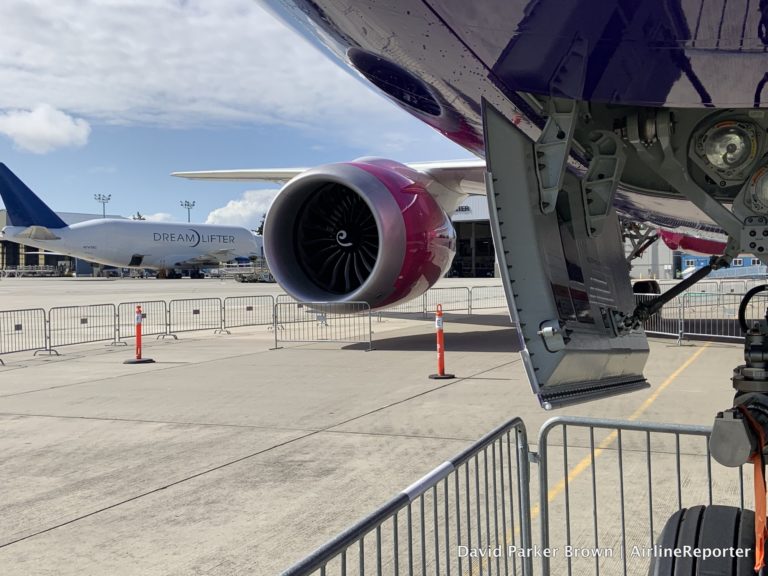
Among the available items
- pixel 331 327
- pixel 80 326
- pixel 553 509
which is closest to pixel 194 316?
pixel 80 326

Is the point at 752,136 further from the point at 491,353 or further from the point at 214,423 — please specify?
the point at 491,353

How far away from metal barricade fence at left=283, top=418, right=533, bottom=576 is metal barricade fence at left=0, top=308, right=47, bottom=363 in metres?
9.14

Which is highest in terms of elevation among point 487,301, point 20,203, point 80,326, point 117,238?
point 20,203

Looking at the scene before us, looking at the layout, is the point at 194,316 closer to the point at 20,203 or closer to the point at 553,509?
the point at 553,509

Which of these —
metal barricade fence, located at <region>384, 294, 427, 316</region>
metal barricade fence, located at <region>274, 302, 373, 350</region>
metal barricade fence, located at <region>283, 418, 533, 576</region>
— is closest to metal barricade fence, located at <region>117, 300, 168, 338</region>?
metal barricade fence, located at <region>274, 302, 373, 350</region>

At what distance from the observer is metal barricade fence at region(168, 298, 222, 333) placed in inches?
643

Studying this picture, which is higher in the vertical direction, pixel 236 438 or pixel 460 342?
pixel 460 342

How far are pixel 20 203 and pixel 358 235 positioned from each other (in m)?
42.6

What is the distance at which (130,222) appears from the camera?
160 feet

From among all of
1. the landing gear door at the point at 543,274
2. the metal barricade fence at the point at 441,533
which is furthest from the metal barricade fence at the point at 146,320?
the landing gear door at the point at 543,274

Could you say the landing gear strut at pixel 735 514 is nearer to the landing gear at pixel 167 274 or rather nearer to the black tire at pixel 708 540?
the black tire at pixel 708 540

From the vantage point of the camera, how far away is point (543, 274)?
288 cm

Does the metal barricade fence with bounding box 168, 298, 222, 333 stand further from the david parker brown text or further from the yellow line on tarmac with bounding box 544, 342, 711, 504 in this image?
the david parker brown text

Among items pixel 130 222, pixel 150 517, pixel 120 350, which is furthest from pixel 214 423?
pixel 130 222
